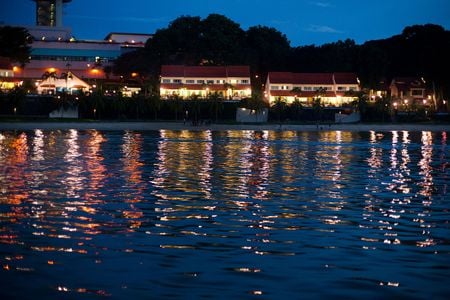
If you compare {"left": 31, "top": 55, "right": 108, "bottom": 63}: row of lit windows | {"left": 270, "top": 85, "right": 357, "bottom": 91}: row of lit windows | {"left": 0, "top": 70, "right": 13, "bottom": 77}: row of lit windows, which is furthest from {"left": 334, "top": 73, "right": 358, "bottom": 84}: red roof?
{"left": 0, "top": 70, "right": 13, "bottom": 77}: row of lit windows

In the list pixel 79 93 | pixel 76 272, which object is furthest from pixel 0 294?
pixel 79 93

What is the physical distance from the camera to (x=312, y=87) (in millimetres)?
102812

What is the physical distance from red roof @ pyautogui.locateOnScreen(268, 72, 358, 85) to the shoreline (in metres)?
15.9

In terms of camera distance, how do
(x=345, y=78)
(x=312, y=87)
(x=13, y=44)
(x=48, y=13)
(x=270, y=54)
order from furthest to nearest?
(x=48, y=13)
(x=270, y=54)
(x=345, y=78)
(x=312, y=87)
(x=13, y=44)

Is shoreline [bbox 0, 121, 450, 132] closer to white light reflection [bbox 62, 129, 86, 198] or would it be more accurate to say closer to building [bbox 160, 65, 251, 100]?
building [bbox 160, 65, 251, 100]

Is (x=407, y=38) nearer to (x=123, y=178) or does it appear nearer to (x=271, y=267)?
(x=123, y=178)

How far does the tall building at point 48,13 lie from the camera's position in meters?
143

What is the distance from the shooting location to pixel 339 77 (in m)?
103

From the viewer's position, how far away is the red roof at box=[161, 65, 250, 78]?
331 feet

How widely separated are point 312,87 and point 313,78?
1.77 metres

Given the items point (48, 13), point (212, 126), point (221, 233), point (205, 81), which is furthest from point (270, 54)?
point (221, 233)

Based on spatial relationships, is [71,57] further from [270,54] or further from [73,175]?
[73,175]

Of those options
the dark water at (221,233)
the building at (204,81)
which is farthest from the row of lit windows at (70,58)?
the dark water at (221,233)

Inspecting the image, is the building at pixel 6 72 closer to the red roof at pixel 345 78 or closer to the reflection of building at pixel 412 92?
the red roof at pixel 345 78
